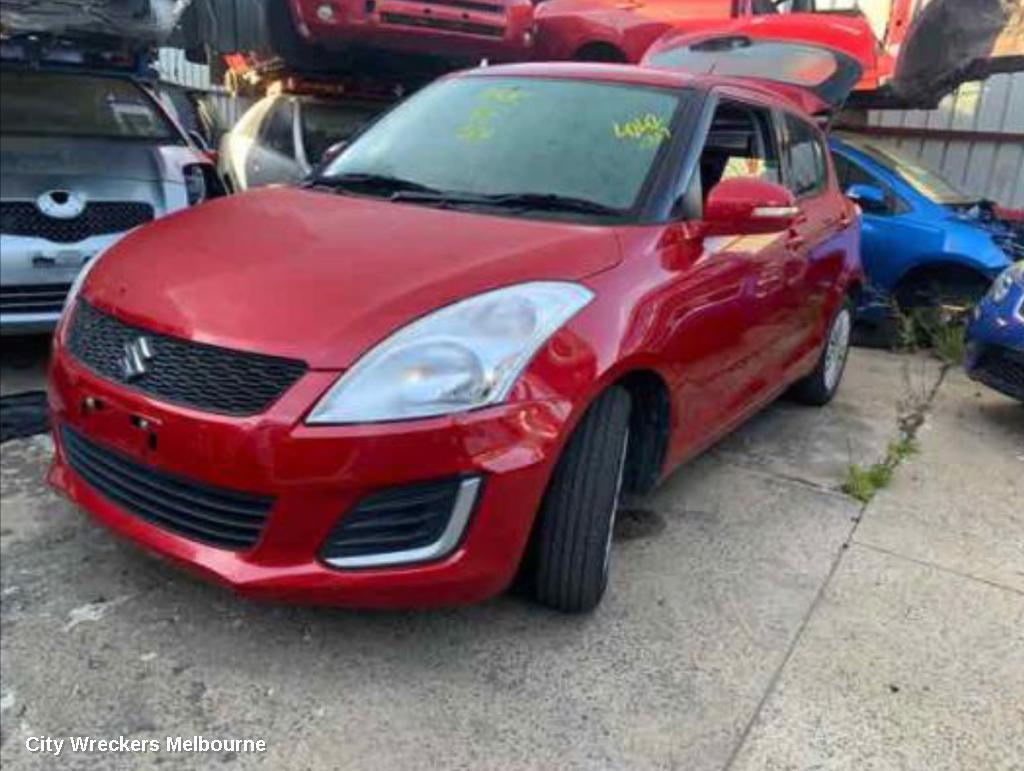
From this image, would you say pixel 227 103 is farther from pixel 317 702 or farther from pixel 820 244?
pixel 317 702

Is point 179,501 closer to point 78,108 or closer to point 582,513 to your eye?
point 582,513

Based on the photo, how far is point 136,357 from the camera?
94.7 inches

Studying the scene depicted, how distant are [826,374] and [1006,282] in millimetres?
1013

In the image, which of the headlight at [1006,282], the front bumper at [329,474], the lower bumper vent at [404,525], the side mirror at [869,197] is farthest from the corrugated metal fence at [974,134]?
the lower bumper vent at [404,525]

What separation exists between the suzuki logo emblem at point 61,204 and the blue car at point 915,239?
187 inches

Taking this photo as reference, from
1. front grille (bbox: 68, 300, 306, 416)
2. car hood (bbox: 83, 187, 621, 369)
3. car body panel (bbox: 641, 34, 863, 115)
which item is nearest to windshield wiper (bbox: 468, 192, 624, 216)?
car hood (bbox: 83, 187, 621, 369)

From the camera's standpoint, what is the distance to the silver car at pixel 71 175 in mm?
4270

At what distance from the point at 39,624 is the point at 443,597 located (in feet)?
3.79

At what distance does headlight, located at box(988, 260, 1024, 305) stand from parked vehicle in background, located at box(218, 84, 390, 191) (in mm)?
3721

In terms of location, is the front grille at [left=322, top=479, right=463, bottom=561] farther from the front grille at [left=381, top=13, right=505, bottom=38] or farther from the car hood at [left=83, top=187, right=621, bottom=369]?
the front grille at [left=381, top=13, right=505, bottom=38]

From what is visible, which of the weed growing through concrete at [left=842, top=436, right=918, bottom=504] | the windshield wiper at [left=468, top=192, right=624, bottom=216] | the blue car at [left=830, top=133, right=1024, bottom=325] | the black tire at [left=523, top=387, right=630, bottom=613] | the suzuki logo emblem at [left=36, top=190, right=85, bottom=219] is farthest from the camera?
the blue car at [left=830, top=133, right=1024, bottom=325]

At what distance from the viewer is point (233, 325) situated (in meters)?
2.31

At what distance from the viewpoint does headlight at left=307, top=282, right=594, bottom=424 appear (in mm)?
2201

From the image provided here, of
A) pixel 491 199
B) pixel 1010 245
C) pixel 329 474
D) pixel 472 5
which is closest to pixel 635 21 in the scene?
pixel 472 5
